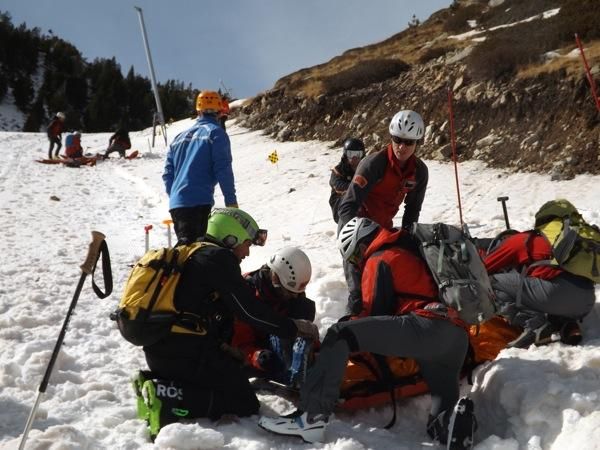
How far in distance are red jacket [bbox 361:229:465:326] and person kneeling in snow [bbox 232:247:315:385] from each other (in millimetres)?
566

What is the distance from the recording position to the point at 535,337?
4312mm

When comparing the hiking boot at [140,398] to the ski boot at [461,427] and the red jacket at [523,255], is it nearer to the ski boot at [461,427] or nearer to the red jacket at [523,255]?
the ski boot at [461,427]

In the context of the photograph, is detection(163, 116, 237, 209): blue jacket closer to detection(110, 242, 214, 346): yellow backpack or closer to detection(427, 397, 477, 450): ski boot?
detection(110, 242, 214, 346): yellow backpack

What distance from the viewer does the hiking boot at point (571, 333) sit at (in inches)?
162

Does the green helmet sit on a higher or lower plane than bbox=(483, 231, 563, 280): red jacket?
higher

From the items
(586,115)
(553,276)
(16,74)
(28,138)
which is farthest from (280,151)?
(16,74)

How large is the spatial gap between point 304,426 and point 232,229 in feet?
5.24

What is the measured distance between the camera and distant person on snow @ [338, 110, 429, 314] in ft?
16.4

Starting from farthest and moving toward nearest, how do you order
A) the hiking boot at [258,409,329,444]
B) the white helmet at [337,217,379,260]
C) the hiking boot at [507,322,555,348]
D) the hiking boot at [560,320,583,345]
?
the hiking boot at [507,322,555,348], the hiking boot at [560,320,583,345], the white helmet at [337,217,379,260], the hiking boot at [258,409,329,444]

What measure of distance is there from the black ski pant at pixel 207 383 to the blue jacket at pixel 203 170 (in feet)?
6.43

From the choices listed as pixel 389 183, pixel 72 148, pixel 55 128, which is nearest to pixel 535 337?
pixel 389 183

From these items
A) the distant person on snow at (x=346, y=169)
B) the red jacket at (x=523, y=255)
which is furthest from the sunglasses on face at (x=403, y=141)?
the distant person on snow at (x=346, y=169)

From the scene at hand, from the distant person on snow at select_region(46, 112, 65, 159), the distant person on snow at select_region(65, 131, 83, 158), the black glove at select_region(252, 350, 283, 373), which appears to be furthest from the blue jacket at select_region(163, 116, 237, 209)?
the distant person on snow at select_region(46, 112, 65, 159)

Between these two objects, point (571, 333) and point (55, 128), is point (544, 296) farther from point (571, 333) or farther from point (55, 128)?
point (55, 128)
